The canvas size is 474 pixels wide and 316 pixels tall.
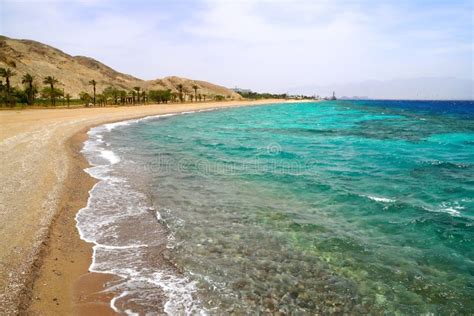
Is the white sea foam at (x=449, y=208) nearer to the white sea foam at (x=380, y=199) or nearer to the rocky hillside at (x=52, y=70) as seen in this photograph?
the white sea foam at (x=380, y=199)

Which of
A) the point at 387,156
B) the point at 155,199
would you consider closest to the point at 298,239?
the point at 155,199

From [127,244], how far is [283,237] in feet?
14.5

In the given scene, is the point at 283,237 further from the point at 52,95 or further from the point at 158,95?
the point at 158,95

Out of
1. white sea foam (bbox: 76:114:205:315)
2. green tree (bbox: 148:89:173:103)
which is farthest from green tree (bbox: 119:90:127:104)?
white sea foam (bbox: 76:114:205:315)

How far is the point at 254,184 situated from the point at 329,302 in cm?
944

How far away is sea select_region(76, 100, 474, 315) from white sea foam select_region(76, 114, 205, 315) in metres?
0.04

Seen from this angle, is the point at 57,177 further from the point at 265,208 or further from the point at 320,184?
the point at 320,184

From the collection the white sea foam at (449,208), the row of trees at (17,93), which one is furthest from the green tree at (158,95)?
the white sea foam at (449,208)

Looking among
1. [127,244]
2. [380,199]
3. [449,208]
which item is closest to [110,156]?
[127,244]

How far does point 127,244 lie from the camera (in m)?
9.04

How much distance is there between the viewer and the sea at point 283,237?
22.3ft

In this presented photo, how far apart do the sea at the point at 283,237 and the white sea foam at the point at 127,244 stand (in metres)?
0.04

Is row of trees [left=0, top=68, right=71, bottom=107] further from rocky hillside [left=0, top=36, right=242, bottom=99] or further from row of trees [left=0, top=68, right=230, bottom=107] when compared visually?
rocky hillside [left=0, top=36, right=242, bottom=99]

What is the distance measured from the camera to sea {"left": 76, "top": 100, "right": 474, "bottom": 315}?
6809 mm
